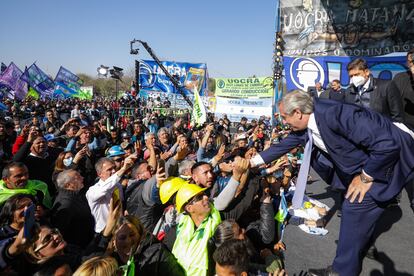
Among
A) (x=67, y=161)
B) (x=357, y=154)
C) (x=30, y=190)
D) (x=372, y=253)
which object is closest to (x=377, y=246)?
(x=372, y=253)

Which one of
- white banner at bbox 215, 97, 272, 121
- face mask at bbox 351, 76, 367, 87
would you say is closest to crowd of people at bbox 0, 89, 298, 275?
face mask at bbox 351, 76, 367, 87

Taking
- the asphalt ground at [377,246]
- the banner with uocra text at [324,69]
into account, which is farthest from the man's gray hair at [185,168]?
the banner with uocra text at [324,69]

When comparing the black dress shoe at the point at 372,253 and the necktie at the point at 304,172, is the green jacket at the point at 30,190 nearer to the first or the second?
the necktie at the point at 304,172

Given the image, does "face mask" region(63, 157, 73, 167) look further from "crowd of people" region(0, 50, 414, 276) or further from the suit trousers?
the suit trousers

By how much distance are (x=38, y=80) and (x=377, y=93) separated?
2347 centimetres

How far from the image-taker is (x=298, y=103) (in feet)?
7.91

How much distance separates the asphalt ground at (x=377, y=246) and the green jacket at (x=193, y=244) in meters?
1.28

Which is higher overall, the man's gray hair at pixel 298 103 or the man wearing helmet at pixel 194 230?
A: the man's gray hair at pixel 298 103

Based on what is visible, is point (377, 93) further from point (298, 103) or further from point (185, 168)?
point (185, 168)

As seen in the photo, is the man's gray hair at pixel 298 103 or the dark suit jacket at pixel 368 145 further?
the man's gray hair at pixel 298 103

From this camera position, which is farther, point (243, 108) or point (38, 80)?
point (38, 80)

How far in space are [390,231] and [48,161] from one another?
18.3 feet

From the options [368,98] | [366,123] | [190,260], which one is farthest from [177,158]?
[366,123]

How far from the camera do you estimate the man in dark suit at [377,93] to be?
3.15m
